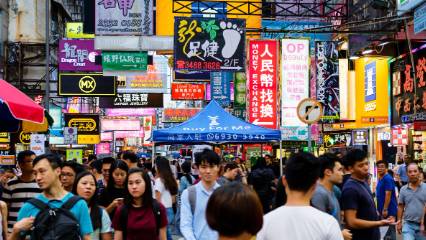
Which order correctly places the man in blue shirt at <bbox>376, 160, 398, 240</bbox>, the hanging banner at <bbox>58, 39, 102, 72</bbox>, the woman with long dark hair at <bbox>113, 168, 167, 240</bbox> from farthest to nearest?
the hanging banner at <bbox>58, 39, 102, 72</bbox> → the man in blue shirt at <bbox>376, 160, 398, 240</bbox> → the woman with long dark hair at <bbox>113, 168, 167, 240</bbox>

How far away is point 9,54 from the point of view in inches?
1328

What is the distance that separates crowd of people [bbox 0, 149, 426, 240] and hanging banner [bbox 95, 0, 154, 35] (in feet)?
29.6

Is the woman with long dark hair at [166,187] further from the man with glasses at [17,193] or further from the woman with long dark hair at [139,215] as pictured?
the woman with long dark hair at [139,215]

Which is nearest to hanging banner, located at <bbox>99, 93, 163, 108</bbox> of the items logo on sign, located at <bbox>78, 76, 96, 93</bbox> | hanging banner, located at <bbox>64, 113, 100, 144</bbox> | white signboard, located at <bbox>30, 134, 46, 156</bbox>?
hanging banner, located at <bbox>64, 113, 100, 144</bbox>

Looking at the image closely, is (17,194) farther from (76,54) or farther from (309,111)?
(76,54)

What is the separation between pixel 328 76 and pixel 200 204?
1906 centimetres

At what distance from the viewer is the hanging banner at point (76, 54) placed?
73.6ft

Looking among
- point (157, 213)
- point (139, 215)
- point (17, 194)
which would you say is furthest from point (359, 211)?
point (17, 194)

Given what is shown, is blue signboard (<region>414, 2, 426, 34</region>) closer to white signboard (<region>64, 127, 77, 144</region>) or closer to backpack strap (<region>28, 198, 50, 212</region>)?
backpack strap (<region>28, 198, 50, 212</region>)

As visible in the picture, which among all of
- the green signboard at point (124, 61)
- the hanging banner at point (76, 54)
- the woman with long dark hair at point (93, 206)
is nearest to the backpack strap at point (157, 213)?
the woman with long dark hair at point (93, 206)

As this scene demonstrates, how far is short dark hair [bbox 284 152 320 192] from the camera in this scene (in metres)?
4.44

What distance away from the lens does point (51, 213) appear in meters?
5.14

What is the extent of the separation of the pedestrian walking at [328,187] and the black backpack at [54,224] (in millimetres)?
2204

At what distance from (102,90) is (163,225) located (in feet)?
58.1
